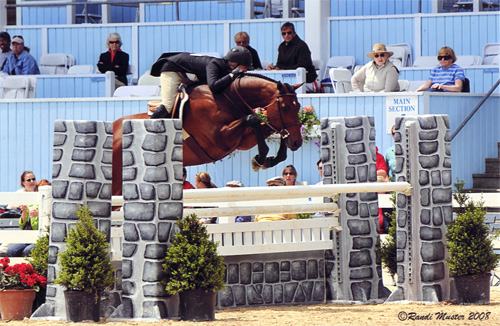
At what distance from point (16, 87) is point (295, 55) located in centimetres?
403

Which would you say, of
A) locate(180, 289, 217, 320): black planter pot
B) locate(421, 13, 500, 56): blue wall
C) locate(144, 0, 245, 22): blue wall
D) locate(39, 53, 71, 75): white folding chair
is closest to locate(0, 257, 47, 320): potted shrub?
locate(180, 289, 217, 320): black planter pot

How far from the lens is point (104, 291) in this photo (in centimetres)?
1141

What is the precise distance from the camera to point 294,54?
2009 centimetres

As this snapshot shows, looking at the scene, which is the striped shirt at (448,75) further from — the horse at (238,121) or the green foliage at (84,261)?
the green foliage at (84,261)

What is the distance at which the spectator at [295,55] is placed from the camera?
65.6 feet

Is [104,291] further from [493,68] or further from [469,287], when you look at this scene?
[493,68]

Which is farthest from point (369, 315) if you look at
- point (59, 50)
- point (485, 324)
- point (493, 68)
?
→ point (59, 50)

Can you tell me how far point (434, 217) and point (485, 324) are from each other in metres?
1.95

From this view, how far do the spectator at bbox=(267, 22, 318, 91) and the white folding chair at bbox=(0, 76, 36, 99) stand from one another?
3519 millimetres

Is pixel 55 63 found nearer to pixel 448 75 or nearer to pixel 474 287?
pixel 448 75

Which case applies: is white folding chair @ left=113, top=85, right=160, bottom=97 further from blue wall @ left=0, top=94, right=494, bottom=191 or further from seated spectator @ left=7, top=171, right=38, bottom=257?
seated spectator @ left=7, top=171, right=38, bottom=257

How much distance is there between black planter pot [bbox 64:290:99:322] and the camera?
425 inches

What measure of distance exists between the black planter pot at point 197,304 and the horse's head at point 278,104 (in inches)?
163

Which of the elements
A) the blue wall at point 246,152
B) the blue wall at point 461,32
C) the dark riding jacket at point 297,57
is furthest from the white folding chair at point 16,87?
the blue wall at point 461,32
